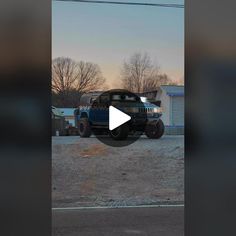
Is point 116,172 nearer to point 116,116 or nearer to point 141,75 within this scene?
point 116,116

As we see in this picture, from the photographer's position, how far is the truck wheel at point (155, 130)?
34.6 feet

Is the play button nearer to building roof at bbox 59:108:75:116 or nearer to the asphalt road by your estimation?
building roof at bbox 59:108:75:116

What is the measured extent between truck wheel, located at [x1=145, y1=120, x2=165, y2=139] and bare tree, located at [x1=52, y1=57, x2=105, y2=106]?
1.74 m

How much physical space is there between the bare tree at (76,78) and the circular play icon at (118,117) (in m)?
0.25

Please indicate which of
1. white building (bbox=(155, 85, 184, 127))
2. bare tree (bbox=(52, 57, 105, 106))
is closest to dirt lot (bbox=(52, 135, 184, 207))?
white building (bbox=(155, 85, 184, 127))
